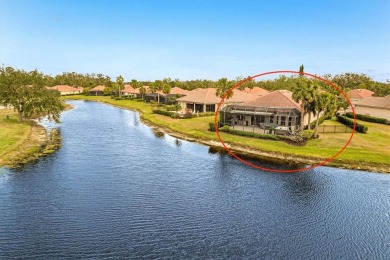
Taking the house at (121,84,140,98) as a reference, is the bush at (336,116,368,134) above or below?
below

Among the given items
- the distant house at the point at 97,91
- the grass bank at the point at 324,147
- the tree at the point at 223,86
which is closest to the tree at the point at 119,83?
the distant house at the point at 97,91

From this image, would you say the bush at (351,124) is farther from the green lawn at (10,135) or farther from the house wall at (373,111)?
the green lawn at (10,135)

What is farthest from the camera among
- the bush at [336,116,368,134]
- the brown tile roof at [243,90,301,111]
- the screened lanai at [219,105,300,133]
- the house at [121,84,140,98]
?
the house at [121,84,140,98]

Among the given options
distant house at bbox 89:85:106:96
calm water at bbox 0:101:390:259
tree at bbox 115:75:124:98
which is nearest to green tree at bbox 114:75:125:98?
tree at bbox 115:75:124:98

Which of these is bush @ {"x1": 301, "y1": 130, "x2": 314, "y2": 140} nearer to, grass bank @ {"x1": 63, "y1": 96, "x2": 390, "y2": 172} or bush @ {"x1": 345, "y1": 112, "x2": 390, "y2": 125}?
grass bank @ {"x1": 63, "y1": 96, "x2": 390, "y2": 172}

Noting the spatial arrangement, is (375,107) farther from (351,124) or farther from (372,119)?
(351,124)

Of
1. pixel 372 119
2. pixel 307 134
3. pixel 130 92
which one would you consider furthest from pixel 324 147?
pixel 130 92

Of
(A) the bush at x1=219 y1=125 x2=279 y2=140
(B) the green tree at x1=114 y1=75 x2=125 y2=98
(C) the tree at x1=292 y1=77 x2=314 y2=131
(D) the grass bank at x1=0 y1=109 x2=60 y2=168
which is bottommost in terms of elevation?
(D) the grass bank at x1=0 y1=109 x2=60 y2=168
